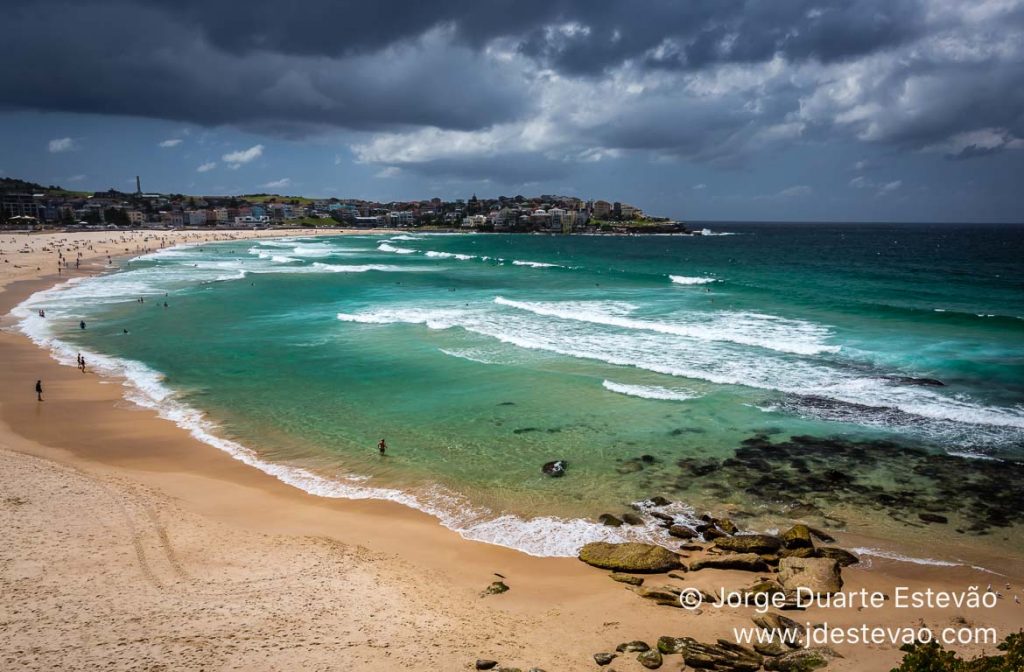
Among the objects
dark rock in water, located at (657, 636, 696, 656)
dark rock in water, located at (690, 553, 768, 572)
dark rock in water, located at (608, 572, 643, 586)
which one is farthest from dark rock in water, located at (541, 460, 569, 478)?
dark rock in water, located at (657, 636, 696, 656)

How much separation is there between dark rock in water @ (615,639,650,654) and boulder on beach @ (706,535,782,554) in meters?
3.83

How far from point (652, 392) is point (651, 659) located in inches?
569

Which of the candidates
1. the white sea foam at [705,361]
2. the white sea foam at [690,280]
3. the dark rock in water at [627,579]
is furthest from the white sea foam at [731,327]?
the dark rock in water at [627,579]

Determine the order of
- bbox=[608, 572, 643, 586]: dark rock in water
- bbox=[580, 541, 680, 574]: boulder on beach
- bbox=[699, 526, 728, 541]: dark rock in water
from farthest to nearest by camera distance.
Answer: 1. bbox=[699, 526, 728, 541]: dark rock in water
2. bbox=[580, 541, 680, 574]: boulder on beach
3. bbox=[608, 572, 643, 586]: dark rock in water

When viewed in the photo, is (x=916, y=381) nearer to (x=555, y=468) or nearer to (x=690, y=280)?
(x=555, y=468)

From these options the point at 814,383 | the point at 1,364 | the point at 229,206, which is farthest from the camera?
the point at 229,206

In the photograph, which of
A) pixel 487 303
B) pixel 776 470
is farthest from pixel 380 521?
pixel 487 303

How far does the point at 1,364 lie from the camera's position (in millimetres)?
26000

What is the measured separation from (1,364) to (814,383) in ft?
112

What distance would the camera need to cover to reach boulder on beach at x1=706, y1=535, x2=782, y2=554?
40.0 feet

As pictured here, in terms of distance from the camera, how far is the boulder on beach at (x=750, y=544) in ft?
40.0

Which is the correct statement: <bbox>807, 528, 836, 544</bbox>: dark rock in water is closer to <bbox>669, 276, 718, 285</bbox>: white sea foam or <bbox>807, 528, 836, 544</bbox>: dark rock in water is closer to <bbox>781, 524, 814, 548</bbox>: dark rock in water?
<bbox>781, 524, 814, 548</bbox>: dark rock in water

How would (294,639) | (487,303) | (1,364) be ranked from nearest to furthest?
1. (294,639)
2. (1,364)
3. (487,303)

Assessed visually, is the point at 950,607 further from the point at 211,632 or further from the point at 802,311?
the point at 802,311
